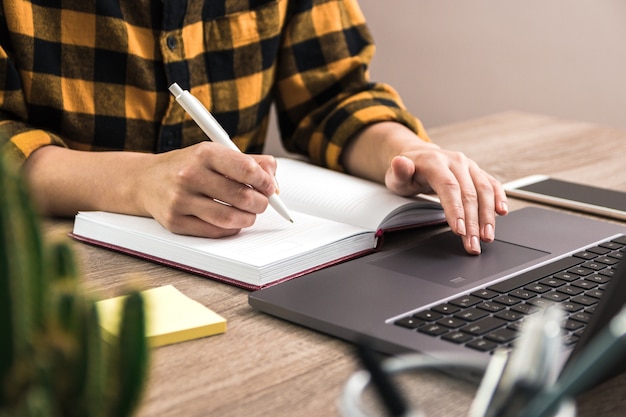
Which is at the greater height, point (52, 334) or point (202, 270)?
point (52, 334)

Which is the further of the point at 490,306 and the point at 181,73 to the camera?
the point at 181,73

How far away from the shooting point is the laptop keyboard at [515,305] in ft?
2.21

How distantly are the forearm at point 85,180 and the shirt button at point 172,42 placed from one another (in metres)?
0.26

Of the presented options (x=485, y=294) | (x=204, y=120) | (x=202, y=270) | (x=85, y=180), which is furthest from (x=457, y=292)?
(x=85, y=180)

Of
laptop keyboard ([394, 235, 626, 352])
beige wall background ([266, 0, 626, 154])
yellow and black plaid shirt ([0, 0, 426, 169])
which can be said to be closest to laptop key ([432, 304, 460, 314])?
laptop keyboard ([394, 235, 626, 352])

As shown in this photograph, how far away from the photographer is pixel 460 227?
94cm

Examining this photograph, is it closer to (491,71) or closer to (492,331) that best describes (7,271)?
(492,331)

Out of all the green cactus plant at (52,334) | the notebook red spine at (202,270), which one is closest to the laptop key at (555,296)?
the notebook red spine at (202,270)

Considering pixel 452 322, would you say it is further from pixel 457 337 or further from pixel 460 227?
pixel 460 227

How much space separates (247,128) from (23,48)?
0.40m

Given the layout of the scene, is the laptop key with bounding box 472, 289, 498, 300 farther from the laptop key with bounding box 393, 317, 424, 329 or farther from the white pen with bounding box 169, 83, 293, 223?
the white pen with bounding box 169, 83, 293, 223

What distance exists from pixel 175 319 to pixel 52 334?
1.24 feet

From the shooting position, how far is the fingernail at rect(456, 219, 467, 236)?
36.7 inches

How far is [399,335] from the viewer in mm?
675
